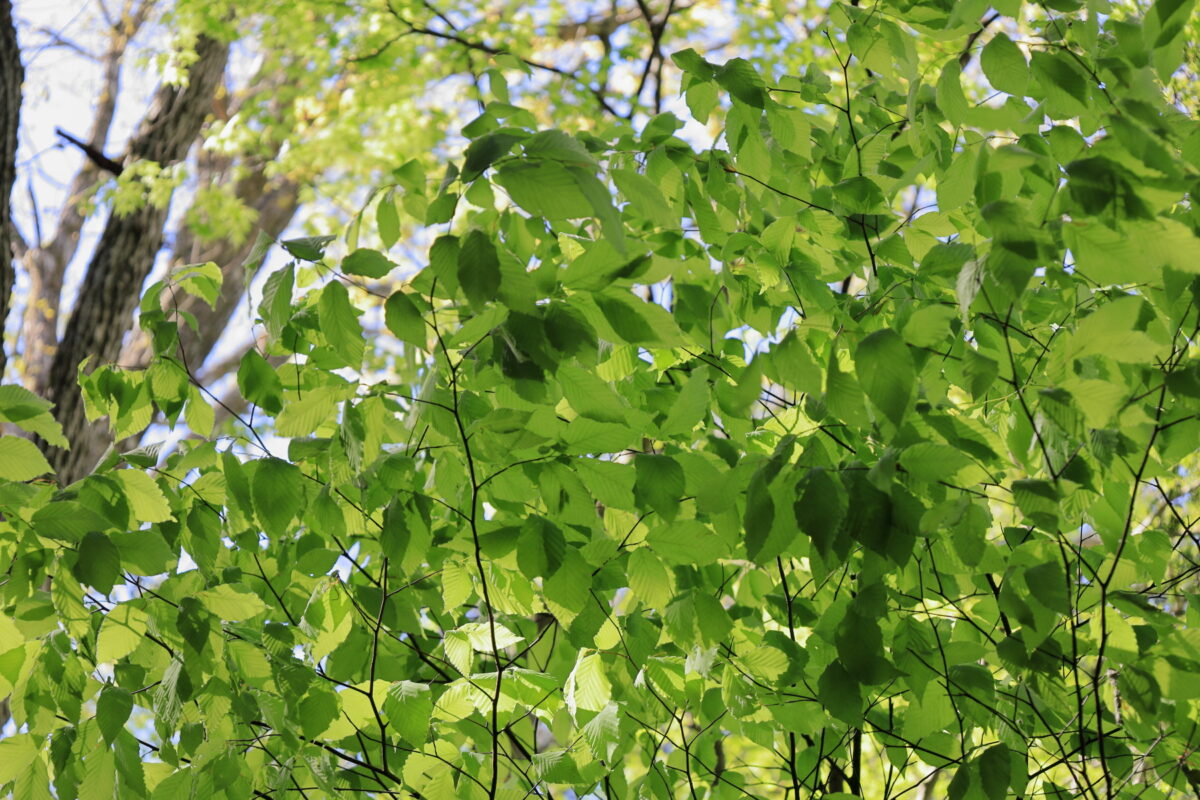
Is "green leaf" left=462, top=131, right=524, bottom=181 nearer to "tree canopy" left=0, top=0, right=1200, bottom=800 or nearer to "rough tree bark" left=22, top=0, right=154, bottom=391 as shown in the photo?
"tree canopy" left=0, top=0, right=1200, bottom=800

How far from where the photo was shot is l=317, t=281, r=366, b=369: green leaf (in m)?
1.16

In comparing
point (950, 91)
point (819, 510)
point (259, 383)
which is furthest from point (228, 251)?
point (819, 510)

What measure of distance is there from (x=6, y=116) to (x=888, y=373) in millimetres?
4589

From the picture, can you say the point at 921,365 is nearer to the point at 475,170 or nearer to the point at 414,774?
the point at 475,170

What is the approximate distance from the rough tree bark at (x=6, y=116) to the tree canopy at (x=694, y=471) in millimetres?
3179

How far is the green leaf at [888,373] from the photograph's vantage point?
0.96m

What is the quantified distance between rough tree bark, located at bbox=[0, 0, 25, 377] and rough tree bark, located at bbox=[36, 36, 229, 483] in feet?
1.96

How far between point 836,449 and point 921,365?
0.29m

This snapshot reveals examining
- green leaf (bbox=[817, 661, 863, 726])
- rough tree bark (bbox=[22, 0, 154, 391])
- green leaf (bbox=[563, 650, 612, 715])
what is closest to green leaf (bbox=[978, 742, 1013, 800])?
green leaf (bbox=[817, 661, 863, 726])

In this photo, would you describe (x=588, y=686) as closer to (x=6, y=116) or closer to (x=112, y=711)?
(x=112, y=711)

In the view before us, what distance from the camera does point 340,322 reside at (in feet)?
3.85

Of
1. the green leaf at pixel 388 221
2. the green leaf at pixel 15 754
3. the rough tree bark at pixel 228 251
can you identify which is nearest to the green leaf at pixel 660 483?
the green leaf at pixel 388 221

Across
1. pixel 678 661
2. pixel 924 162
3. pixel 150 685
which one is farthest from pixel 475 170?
pixel 150 685

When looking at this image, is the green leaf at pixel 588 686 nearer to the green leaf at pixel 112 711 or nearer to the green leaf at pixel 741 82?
the green leaf at pixel 112 711
